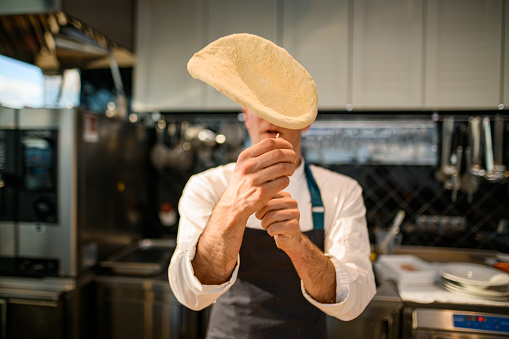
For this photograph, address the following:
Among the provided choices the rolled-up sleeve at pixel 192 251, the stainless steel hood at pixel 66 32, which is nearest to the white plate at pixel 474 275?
the rolled-up sleeve at pixel 192 251

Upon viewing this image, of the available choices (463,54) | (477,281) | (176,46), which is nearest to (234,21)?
(176,46)

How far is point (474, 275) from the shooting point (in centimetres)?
158

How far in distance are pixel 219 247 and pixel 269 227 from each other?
5.2 inches

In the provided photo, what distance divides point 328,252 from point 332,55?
3.90 feet

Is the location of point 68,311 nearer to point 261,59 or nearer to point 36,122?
point 36,122

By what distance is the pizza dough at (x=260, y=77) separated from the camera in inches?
21.9

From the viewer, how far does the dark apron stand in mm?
978

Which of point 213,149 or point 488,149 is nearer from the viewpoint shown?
point 488,149

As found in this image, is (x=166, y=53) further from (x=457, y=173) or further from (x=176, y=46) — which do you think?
(x=457, y=173)

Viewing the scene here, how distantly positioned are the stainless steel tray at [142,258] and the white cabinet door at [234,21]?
2.86ft

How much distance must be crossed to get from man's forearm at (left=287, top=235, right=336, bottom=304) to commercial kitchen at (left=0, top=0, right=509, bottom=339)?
67 cm

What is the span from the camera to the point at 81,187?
1.56 meters

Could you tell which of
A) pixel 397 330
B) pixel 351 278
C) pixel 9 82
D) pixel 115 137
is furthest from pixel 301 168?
pixel 9 82

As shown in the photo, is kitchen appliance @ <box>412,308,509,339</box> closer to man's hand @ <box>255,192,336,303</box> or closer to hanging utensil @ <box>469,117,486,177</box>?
hanging utensil @ <box>469,117,486,177</box>
